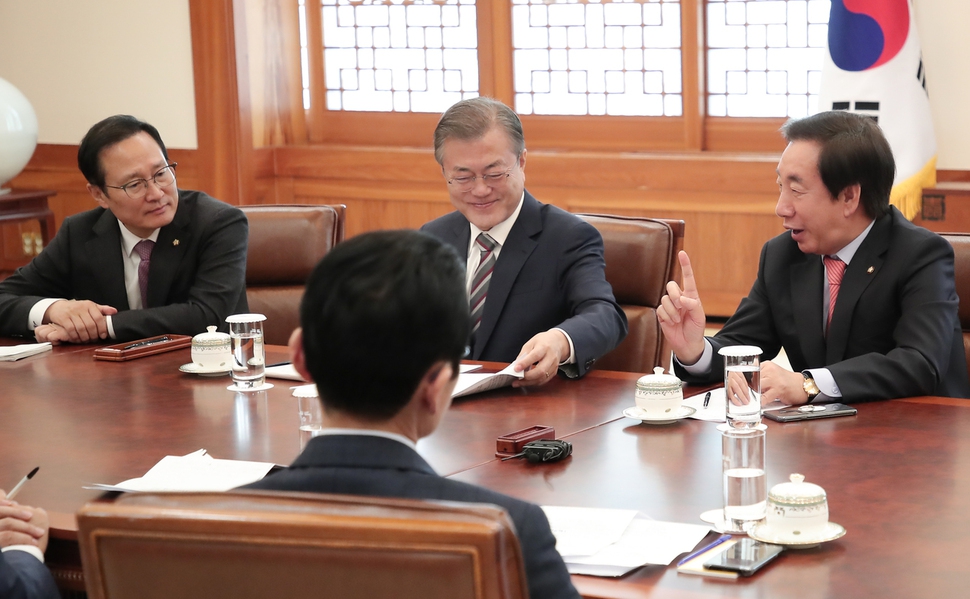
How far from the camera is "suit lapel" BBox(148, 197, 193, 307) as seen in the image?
3.44 m

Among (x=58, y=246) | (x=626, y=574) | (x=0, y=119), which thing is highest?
(x=0, y=119)

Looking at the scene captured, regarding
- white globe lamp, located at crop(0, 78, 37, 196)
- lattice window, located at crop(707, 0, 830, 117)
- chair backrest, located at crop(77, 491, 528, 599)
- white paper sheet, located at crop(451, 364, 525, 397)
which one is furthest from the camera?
white globe lamp, located at crop(0, 78, 37, 196)

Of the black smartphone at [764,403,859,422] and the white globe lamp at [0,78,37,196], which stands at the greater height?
the white globe lamp at [0,78,37,196]

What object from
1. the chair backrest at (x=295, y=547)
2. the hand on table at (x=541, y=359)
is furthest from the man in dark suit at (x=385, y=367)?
the hand on table at (x=541, y=359)

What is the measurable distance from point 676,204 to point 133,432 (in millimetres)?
3914

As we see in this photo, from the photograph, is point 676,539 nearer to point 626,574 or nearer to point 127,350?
point 626,574

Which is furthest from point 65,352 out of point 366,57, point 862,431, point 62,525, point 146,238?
point 366,57

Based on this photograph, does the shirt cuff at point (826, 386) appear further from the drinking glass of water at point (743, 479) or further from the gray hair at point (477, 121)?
the gray hair at point (477, 121)

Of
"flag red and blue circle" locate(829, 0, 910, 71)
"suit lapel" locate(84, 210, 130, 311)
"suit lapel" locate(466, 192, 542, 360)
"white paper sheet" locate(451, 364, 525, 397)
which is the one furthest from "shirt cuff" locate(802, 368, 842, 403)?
"flag red and blue circle" locate(829, 0, 910, 71)

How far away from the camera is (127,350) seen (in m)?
2.99

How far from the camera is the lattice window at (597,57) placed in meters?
5.97

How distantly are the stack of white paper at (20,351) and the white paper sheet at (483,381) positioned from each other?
1.23m

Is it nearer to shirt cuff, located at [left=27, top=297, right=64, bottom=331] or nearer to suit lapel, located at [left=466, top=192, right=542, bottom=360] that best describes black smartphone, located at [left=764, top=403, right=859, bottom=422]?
suit lapel, located at [left=466, top=192, right=542, bottom=360]

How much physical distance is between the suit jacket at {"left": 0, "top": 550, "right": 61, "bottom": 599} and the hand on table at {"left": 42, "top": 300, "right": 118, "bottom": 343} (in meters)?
1.60
